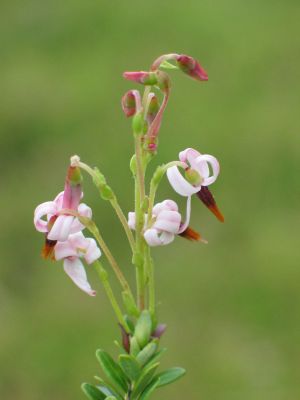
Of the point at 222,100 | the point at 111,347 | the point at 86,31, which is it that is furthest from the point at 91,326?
the point at 86,31

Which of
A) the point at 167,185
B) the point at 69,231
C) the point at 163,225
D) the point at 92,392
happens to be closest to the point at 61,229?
the point at 69,231

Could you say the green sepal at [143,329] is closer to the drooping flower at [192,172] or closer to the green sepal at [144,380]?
the green sepal at [144,380]

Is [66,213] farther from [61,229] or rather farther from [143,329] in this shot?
[143,329]

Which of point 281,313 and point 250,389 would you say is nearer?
point 250,389

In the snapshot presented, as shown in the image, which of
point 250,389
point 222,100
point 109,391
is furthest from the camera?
point 222,100

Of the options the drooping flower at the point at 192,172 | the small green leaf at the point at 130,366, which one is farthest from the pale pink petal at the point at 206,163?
the small green leaf at the point at 130,366

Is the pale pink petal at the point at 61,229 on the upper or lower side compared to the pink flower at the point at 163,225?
upper

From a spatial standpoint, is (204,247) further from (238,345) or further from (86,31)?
(86,31)

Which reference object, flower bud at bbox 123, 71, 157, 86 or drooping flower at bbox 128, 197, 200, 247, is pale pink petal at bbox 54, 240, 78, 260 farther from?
flower bud at bbox 123, 71, 157, 86
